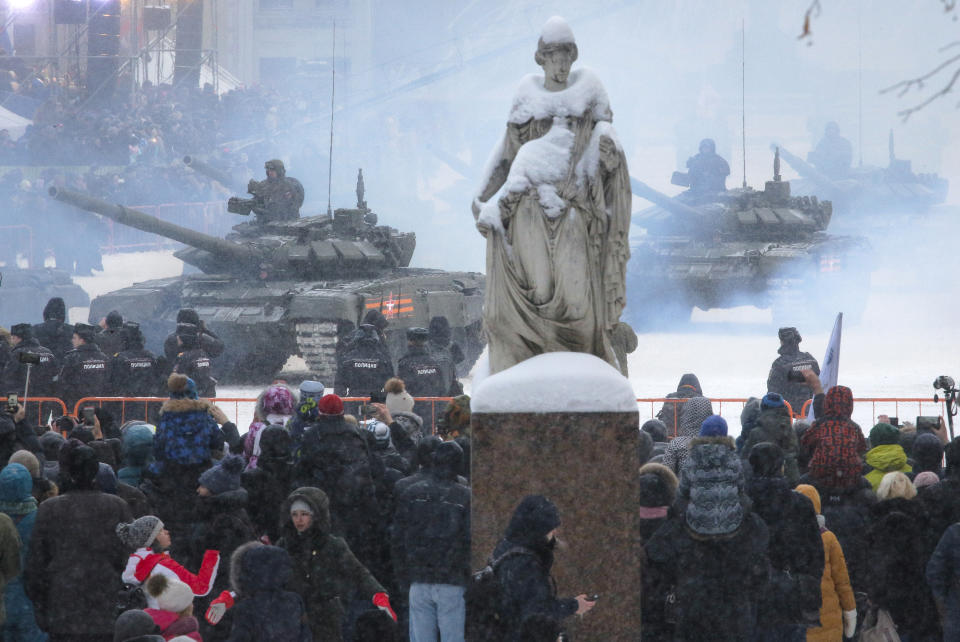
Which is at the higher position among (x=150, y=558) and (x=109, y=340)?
(x=109, y=340)

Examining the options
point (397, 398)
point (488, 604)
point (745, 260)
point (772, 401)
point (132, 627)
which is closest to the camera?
point (488, 604)

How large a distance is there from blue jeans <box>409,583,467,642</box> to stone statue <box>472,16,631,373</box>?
0.95m

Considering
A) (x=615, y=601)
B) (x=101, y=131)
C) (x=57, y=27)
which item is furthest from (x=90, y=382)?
(x=57, y=27)

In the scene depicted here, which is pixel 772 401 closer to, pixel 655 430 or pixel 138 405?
pixel 655 430

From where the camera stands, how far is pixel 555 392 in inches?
233

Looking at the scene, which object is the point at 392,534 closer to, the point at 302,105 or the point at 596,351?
the point at 596,351

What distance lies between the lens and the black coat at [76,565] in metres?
6.20

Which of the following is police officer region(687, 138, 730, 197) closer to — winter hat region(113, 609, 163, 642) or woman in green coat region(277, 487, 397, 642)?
woman in green coat region(277, 487, 397, 642)

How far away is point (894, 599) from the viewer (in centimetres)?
662

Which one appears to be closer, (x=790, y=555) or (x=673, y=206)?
(x=790, y=555)

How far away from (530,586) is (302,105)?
1514 inches

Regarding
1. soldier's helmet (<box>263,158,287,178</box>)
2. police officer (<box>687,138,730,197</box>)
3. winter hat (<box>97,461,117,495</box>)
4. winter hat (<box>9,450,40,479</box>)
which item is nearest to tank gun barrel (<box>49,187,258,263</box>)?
soldier's helmet (<box>263,158,287,178</box>)

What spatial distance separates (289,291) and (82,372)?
6224 mm

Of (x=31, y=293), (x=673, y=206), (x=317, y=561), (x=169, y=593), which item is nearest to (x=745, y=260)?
(x=673, y=206)
